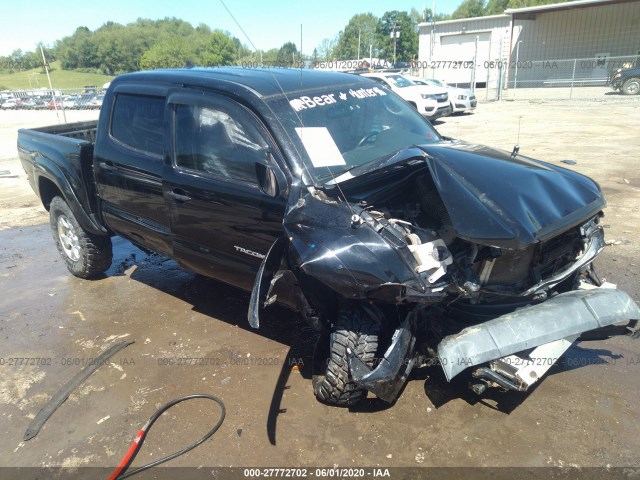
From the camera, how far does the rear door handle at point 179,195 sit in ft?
11.7

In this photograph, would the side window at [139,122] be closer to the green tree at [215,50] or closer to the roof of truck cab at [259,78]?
the roof of truck cab at [259,78]

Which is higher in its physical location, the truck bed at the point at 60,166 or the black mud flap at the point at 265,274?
the truck bed at the point at 60,166

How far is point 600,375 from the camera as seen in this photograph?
3.29 meters

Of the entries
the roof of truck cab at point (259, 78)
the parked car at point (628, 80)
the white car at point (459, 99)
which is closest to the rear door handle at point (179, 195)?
the roof of truck cab at point (259, 78)

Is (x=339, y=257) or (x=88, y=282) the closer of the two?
(x=339, y=257)

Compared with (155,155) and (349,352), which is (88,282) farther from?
(349,352)

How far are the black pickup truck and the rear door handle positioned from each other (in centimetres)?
1

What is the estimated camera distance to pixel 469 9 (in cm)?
8794

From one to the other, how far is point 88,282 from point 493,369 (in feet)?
14.2

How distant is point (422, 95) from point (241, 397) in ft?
48.0

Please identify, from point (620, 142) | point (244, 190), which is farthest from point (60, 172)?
point (620, 142)

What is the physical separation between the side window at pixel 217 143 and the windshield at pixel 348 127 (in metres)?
0.27

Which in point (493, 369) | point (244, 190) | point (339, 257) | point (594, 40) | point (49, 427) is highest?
point (594, 40)

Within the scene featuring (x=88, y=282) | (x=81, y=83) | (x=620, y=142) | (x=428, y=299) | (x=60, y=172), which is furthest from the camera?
(x=81, y=83)
